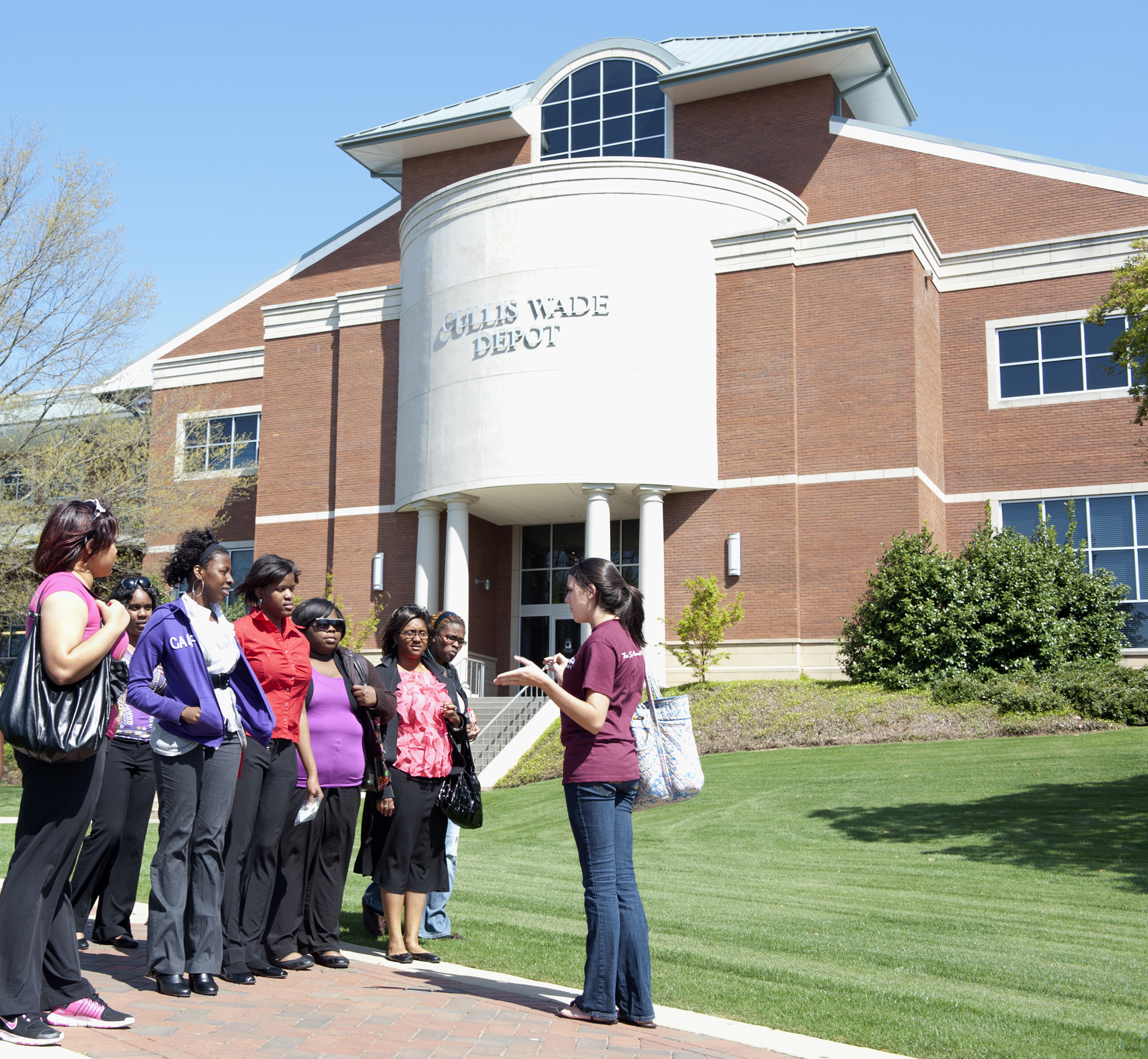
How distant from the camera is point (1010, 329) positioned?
25.3m

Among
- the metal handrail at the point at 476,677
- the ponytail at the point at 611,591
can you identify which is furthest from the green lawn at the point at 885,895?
the metal handrail at the point at 476,677

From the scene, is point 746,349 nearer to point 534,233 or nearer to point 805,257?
point 805,257

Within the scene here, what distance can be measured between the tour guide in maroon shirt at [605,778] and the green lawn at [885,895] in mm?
660

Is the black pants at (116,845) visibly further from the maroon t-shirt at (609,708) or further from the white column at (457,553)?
the white column at (457,553)

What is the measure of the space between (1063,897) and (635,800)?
516 centimetres

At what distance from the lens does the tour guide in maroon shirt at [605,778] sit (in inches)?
202

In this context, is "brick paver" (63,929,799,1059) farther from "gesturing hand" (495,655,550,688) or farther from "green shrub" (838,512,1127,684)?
"green shrub" (838,512,1127,684)

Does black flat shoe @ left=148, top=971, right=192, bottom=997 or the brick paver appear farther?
black flat shoe @ left=148, top=971, right=192, bottom=997

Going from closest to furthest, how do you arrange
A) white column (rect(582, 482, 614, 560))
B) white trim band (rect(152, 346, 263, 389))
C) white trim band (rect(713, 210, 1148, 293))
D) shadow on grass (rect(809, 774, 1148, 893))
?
shadow on grass (rect(809, 774, 1148, 893)) < white column (rect(582, 482, 614, 560)) < white trim band (rect(713, 210, 1148, 293)) < white trim band (rect(152, 346, 263, 389))

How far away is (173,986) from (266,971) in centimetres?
71

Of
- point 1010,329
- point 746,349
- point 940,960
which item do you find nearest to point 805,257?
point 746,349

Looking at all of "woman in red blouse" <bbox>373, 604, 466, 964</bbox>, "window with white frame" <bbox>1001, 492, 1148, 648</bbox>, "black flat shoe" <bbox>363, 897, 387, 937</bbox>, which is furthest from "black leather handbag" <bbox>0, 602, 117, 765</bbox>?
"window with white frame" <bbox>1001, 492, 1148, 648</bbox>

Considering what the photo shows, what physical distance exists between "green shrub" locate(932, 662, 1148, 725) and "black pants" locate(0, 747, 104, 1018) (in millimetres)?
16407

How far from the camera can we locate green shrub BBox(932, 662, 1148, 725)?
17.9 meters
